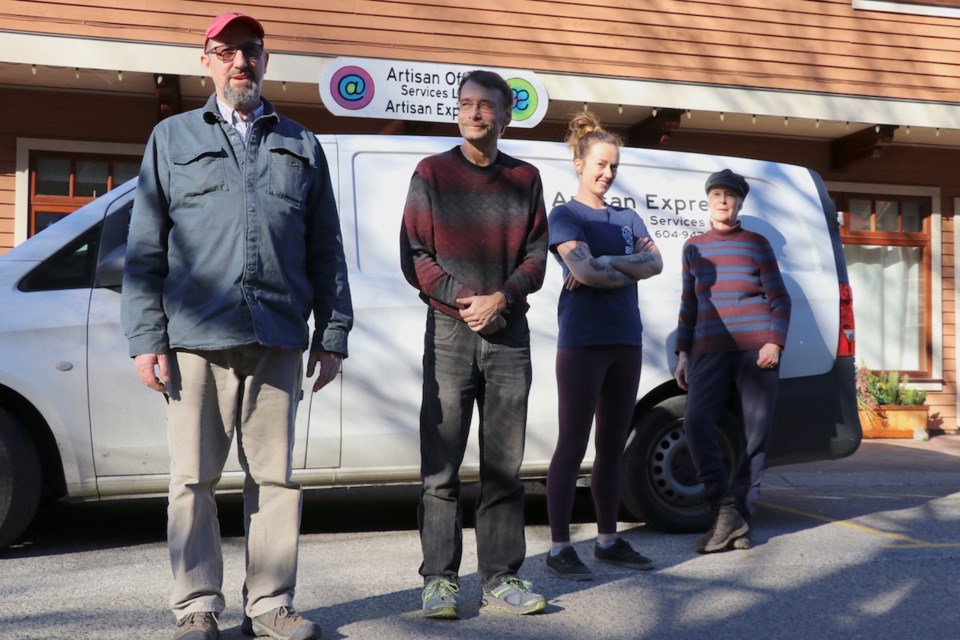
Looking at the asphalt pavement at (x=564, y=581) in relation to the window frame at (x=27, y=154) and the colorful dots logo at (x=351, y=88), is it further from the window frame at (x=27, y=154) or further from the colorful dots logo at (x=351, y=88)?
the colorful dots logo at (x=351, y=88)

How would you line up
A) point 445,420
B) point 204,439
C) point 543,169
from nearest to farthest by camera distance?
1. point 204,439
2. point 445,420
3. point 543,169

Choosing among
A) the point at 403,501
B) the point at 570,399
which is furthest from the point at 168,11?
the point at 570,399

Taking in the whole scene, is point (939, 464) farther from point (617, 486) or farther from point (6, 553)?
point (6, 553)

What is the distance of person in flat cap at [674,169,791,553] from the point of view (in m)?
5.35

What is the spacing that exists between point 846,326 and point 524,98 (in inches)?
184

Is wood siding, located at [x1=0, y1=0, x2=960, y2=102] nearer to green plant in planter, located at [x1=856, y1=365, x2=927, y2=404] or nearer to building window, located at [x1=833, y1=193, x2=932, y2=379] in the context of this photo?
building window, located at [x1=833, y1=193, x2=932, y2=379]

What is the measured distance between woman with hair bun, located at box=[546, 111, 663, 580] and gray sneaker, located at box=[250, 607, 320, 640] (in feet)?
4.65

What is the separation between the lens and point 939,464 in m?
9.09

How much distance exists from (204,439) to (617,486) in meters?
2.05

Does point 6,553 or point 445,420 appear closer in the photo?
point 445,420

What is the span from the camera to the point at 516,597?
3898 mm

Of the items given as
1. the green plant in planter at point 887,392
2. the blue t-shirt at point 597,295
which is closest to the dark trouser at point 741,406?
the blue t-shirt at point 597,295

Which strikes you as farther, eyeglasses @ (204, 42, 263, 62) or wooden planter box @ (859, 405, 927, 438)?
wooden planter box @ (859, 405, 927, 438)

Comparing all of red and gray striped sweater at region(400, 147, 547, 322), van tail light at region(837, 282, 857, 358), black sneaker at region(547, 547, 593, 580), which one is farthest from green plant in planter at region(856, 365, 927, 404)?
red and gray striped sweater at region(400, 147, 547, 322)
